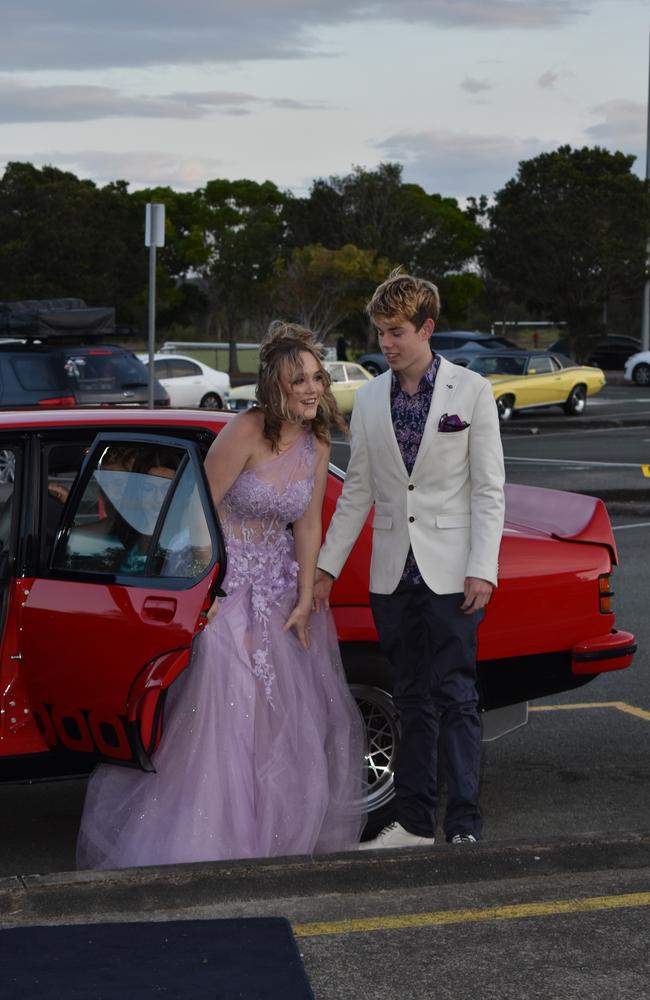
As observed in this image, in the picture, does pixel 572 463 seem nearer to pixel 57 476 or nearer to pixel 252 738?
pixel 57 476

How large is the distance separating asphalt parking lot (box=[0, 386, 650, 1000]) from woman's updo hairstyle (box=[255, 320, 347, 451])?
56.4 inches

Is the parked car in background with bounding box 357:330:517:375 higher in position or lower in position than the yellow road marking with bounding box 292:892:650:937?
higher

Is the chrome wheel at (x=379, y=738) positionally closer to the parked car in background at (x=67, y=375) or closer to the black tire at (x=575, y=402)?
the parked car in background at (x=67, y=375)

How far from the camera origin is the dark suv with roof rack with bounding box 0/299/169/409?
17.7m

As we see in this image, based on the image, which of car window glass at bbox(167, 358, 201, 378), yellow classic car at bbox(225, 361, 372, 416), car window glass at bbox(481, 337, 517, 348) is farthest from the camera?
car window glass at bbox(481, 337, 517, 348)

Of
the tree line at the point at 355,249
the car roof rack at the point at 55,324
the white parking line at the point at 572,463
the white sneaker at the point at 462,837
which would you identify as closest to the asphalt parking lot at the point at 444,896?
the white sneaker at the point at 462,837

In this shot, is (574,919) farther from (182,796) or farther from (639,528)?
(639,528)

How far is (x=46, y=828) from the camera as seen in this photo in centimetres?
581

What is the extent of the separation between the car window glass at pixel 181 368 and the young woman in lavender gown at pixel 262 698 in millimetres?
27439

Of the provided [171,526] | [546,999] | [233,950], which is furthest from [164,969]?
[171,526]

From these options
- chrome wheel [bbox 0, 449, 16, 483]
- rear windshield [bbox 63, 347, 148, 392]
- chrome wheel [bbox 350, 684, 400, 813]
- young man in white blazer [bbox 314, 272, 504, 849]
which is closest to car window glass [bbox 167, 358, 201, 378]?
rear windshield [bbox 63, 347, 148, 392]

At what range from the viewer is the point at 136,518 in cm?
496

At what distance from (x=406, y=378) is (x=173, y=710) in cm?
136

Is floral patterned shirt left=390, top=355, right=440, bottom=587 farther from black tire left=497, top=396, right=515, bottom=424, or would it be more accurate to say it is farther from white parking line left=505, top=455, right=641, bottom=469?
black tire left=497, top=396, right=515, bottom=424
